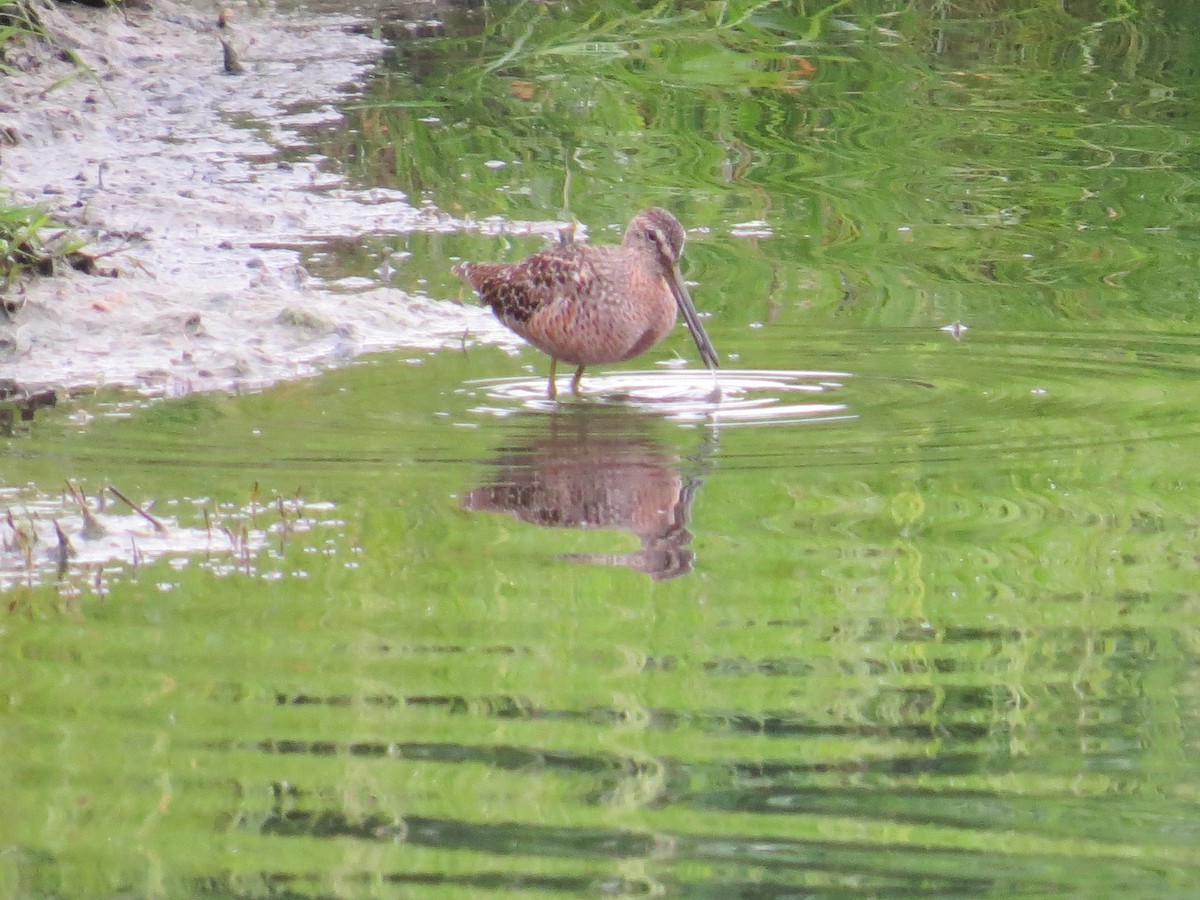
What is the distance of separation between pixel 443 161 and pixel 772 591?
258 inches

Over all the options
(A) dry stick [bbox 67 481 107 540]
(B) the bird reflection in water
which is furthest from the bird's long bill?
(A) dry stick [bbox 67 481 107 540]

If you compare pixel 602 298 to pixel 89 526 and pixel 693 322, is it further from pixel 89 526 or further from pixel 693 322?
pixel 89 526

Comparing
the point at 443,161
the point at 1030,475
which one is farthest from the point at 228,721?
the point at 443,161

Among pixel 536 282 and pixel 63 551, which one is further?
pixel 536 282

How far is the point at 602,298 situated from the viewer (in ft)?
23.5

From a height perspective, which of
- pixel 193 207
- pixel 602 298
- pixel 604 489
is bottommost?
pixel 193 207

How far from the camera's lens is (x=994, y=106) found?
11.9 m

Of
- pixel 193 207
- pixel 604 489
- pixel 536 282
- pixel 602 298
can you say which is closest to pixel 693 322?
pixel 602 298

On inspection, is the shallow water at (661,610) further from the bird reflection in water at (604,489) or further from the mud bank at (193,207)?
the mud bank at (193,207)

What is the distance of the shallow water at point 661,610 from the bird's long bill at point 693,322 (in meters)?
0.09

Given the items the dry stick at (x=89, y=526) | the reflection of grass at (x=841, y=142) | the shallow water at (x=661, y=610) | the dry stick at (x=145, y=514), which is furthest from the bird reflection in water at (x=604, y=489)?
the reflection of grass at (x=841, y=142)

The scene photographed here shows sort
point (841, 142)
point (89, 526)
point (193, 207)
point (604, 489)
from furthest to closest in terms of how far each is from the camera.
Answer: point (841, 142) < point (193, 207) < point (604, 489) < point (89, 526)

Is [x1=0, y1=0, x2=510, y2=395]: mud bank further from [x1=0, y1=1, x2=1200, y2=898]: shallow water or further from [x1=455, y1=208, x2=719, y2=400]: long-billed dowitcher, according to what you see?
[x1=455, y1=208, x2=719, y2=400]: long-billed dowitcher

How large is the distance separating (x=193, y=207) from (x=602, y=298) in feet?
9.63
